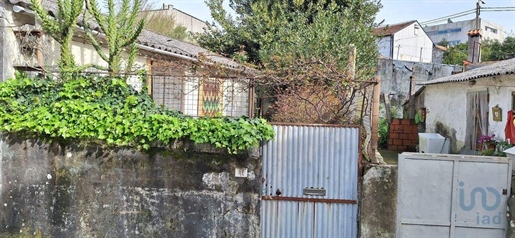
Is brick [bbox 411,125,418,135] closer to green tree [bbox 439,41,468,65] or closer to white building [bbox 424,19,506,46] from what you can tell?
green tree [bbox 439,41,468,65]

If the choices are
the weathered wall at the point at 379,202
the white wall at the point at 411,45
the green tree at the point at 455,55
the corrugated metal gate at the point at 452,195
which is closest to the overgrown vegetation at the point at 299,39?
the weathered wall at the point at 379,202

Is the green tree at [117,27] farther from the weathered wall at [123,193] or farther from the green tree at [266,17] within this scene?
the green tree at [266,17]

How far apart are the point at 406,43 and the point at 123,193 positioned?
33309 millimetres

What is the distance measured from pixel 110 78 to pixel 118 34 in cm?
124

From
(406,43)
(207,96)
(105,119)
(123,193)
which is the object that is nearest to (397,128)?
(207,96)

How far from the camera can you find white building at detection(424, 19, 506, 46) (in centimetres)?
4272

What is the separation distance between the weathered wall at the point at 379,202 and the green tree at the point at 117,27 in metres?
4.41

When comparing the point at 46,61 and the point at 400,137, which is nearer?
the point at 46,61

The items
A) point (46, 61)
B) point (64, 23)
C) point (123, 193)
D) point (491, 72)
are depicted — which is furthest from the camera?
point (491, 72)

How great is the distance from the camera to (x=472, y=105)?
10.4m

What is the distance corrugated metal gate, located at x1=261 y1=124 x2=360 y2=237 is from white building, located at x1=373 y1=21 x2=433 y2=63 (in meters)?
28.6

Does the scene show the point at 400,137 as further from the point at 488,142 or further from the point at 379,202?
the point at 379,202

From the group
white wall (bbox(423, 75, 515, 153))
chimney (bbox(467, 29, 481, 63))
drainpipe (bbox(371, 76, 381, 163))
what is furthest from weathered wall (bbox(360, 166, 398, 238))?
chimney (bbox(467, 29, 481, 63))

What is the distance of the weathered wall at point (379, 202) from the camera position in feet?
16.9
